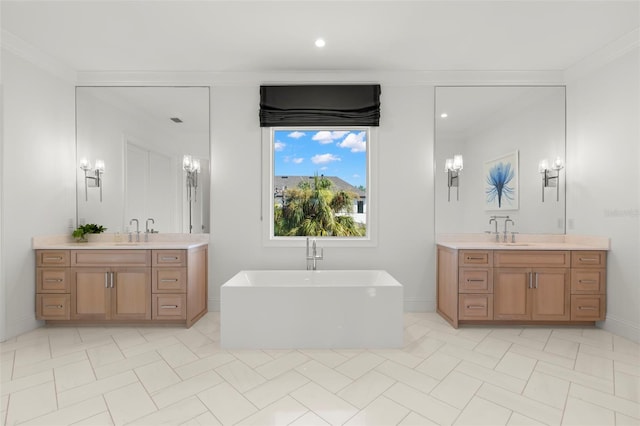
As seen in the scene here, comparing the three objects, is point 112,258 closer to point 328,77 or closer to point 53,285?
point 53,285

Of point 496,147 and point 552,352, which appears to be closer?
point 552,352

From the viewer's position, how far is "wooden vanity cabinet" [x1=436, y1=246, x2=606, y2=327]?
2.99 m

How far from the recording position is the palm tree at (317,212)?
12.9 ft

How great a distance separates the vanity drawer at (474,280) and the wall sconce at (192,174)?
9.65ft

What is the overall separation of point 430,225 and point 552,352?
1.54 metres

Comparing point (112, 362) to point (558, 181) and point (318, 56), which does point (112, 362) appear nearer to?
point (318, 56)

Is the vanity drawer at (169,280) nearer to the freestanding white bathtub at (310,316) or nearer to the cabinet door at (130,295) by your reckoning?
the cabinet door at (130,295)

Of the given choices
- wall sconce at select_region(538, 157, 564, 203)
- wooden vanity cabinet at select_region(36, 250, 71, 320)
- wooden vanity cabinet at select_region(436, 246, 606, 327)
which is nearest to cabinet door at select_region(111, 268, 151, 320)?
wooden vanity cabinet at select_region(36, 250, 71, 320)

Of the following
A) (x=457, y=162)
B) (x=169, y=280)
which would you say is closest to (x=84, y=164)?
(x=169, y=280)

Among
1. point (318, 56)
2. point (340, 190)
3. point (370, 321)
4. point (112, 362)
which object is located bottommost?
point (112, 362)

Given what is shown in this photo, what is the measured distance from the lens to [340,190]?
4.07 m

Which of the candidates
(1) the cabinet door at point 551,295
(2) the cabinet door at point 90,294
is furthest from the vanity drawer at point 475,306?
(2) the cabinet door at point 90,294

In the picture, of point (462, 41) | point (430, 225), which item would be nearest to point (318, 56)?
point (462, 41)

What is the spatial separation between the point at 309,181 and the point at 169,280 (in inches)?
A: 78.8
